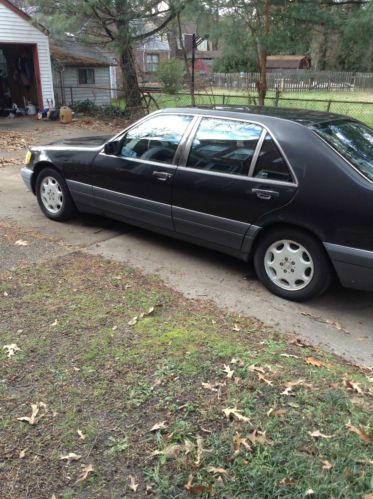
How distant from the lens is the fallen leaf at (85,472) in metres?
2.28

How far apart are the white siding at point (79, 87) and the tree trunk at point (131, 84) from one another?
5268 mm

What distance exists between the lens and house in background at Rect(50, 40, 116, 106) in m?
23.9

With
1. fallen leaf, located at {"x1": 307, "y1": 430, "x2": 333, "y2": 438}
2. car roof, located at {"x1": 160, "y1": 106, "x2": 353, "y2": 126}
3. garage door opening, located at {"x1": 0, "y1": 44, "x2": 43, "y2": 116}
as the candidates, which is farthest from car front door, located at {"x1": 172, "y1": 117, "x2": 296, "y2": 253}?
garage door opening, located at {"x1": 0, "y1": 44, "x2": 43, "y2": 116}

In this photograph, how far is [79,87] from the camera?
24.8 meters

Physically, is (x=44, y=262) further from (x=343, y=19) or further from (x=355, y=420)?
(x=343, y=19)

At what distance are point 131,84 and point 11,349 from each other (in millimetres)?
16997

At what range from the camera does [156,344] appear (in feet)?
11.1

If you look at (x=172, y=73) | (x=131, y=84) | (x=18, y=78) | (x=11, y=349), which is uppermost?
(x=172, y=73)

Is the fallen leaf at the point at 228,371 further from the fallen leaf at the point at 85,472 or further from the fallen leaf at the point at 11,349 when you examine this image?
the fallen leaf at the point at 11,349

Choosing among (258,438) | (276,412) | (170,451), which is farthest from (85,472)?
(276,412)

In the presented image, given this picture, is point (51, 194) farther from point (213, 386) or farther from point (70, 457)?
point (70, 457)

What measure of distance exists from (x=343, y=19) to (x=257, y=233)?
843 cm

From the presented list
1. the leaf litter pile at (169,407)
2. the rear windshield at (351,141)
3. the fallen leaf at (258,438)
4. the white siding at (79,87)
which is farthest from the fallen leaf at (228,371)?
the white siding at (79,87)

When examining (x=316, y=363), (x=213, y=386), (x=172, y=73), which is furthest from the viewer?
(x=172, y=73)
